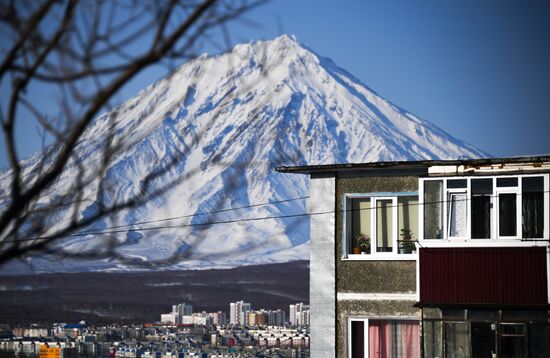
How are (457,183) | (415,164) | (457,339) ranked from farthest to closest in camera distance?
(415,164)
(457,183)
(457,339)

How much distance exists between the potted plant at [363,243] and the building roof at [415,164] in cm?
151

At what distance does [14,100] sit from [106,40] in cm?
54

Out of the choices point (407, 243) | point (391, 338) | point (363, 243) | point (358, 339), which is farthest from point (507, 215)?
point (358, 339)

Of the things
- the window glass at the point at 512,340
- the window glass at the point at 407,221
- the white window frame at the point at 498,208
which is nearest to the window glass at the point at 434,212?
the window glass at the point at 407,221

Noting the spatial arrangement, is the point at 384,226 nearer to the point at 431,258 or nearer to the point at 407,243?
the point at 407,243

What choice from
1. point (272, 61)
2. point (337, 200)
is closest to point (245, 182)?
point (272, 61)

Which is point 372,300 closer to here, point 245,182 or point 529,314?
point 529,314

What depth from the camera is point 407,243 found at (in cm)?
2519

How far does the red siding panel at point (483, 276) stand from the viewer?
2342 cm

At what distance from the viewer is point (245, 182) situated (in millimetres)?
6758

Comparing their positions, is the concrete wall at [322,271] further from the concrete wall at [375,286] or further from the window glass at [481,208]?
the window glass at [481,208]

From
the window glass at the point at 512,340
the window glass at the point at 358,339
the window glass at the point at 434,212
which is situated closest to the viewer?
the window glass at the point at 512,340

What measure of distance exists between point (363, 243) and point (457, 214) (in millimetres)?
2403

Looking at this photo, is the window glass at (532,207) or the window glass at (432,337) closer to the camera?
the window glass at (532,207)
